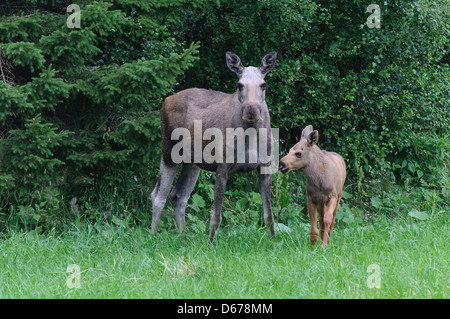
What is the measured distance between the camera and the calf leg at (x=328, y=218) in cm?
595

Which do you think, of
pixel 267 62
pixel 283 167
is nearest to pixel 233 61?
pixel 267 62

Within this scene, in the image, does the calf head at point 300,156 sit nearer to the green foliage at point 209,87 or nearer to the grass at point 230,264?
the grass at point 230,264

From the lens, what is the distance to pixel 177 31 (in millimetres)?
9633

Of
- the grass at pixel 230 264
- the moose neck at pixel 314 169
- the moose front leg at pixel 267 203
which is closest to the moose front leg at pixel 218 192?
the grass at pixel 230 264

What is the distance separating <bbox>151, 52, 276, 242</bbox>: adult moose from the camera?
241 inches

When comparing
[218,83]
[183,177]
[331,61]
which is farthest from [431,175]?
[183,177]

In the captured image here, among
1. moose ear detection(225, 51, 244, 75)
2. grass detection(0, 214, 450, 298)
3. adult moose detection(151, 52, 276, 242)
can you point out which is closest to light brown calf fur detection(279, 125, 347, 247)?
grass detection(0, 214, 450, 298)

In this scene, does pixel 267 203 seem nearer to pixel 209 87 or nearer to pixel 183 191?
pixel 183 191

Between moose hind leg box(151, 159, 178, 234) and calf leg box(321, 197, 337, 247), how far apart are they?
2308 millimetres

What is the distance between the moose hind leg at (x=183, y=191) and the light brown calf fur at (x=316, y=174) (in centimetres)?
204

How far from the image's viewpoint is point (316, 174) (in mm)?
6012

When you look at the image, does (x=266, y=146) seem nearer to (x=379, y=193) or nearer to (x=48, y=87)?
(x=48, y=87)

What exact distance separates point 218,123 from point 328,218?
1747 mm
